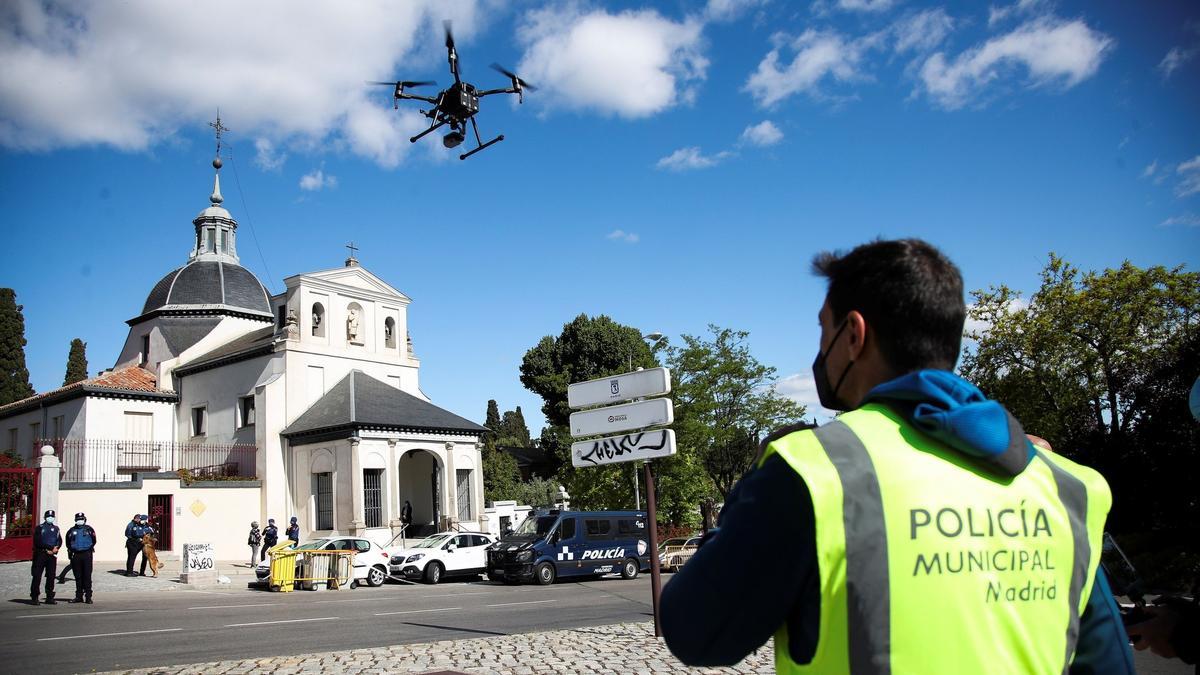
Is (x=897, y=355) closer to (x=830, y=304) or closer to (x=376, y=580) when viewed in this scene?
(x=830, y=304)

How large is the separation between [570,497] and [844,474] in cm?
4190

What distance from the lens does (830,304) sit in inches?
75.8

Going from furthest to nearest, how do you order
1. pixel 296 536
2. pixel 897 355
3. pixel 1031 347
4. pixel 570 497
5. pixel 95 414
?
pixel 570 497, pixel 95 414, pixel 1031 347, pixel 296 536, pixel 897 355

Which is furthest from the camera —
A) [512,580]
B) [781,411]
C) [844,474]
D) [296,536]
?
[781,411]

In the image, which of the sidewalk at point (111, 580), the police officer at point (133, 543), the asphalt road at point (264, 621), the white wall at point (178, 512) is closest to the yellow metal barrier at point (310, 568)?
the asphalt road at point (264, 621)

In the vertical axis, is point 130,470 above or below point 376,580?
above

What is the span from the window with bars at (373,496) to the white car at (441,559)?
23.6 feet

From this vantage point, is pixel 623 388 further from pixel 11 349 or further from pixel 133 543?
pixel 11 349

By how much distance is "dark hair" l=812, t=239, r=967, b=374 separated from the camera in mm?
1820

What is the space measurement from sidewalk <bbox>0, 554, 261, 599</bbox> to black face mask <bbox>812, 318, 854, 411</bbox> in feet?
70.6

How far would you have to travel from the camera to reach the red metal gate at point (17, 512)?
25.2 meters

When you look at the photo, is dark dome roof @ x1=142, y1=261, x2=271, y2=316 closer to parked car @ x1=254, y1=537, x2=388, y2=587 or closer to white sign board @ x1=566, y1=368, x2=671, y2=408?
parked car @ x1=254, y1=537, x2=388, y2=587

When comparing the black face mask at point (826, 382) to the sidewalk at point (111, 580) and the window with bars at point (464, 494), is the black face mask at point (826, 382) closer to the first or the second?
the sidewalk at point (111, 580)

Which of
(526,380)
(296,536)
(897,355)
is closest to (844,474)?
(897,355)
